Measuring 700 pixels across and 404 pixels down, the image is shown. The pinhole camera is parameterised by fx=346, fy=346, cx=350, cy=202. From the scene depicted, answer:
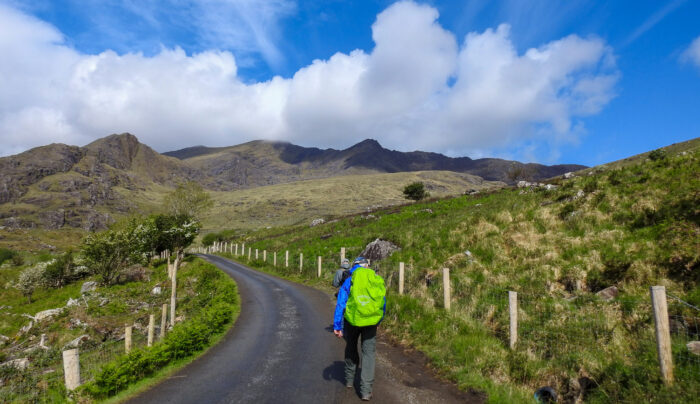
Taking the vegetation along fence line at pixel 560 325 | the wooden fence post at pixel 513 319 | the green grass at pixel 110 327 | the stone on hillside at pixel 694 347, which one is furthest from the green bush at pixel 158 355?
the stone on hillside at pixel 694 347

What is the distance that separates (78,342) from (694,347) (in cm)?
2481

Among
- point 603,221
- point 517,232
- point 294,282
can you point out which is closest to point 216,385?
point 517,232

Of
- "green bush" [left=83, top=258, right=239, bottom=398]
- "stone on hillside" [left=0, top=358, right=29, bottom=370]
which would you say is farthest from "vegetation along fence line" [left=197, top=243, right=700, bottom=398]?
"stone on hillside" [left=0, top=358, right=29, bottom=370]

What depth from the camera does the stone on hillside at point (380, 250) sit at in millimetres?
22156

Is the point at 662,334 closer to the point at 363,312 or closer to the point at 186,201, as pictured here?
the point at 363,312

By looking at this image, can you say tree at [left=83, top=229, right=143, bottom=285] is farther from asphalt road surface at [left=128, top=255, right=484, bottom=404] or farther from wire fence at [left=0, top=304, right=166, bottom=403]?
asphalt road surface at [left=128, top=255, right=484, bottom=404]

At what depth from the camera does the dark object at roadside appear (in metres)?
6.44

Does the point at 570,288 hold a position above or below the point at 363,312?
below

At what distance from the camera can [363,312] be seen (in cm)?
649

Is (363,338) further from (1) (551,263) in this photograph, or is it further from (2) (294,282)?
(2) (294,282)

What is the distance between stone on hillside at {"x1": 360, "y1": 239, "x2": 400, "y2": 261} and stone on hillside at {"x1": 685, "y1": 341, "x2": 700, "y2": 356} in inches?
630

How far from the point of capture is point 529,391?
6.65m

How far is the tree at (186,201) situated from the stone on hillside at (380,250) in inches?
2277

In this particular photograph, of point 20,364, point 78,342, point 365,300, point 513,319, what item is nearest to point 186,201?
point 78,342
